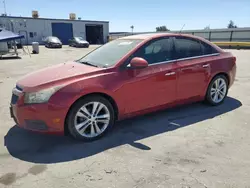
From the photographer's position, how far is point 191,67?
13.5ft

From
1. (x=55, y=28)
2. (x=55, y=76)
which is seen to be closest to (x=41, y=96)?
(x=55, y=76)

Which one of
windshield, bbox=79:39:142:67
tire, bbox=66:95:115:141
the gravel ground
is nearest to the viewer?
the gravel ground

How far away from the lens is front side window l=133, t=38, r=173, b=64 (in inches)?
146

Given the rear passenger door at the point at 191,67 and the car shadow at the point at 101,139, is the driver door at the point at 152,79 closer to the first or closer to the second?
the rear passenger door at the point at 191,67

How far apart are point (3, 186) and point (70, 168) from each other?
0.73m

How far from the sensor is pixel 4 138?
3424 millimetres

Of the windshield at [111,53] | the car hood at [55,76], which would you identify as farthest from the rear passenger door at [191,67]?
the car hood at [55,76]

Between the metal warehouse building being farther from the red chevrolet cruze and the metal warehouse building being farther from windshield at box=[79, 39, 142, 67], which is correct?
the red chevrolet cruze

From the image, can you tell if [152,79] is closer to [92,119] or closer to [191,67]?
[191,67]

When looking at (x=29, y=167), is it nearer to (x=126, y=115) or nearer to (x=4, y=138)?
(x=4, y=138)

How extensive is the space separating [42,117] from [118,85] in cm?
120

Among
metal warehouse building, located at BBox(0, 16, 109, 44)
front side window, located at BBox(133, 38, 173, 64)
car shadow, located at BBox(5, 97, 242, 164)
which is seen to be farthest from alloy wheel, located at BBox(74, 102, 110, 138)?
metal warehouse building, located at BBox(0, 16, 109, 44)

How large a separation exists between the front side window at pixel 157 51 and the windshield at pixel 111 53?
0.19 metres

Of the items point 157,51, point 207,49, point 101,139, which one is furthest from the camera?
point 207,49
